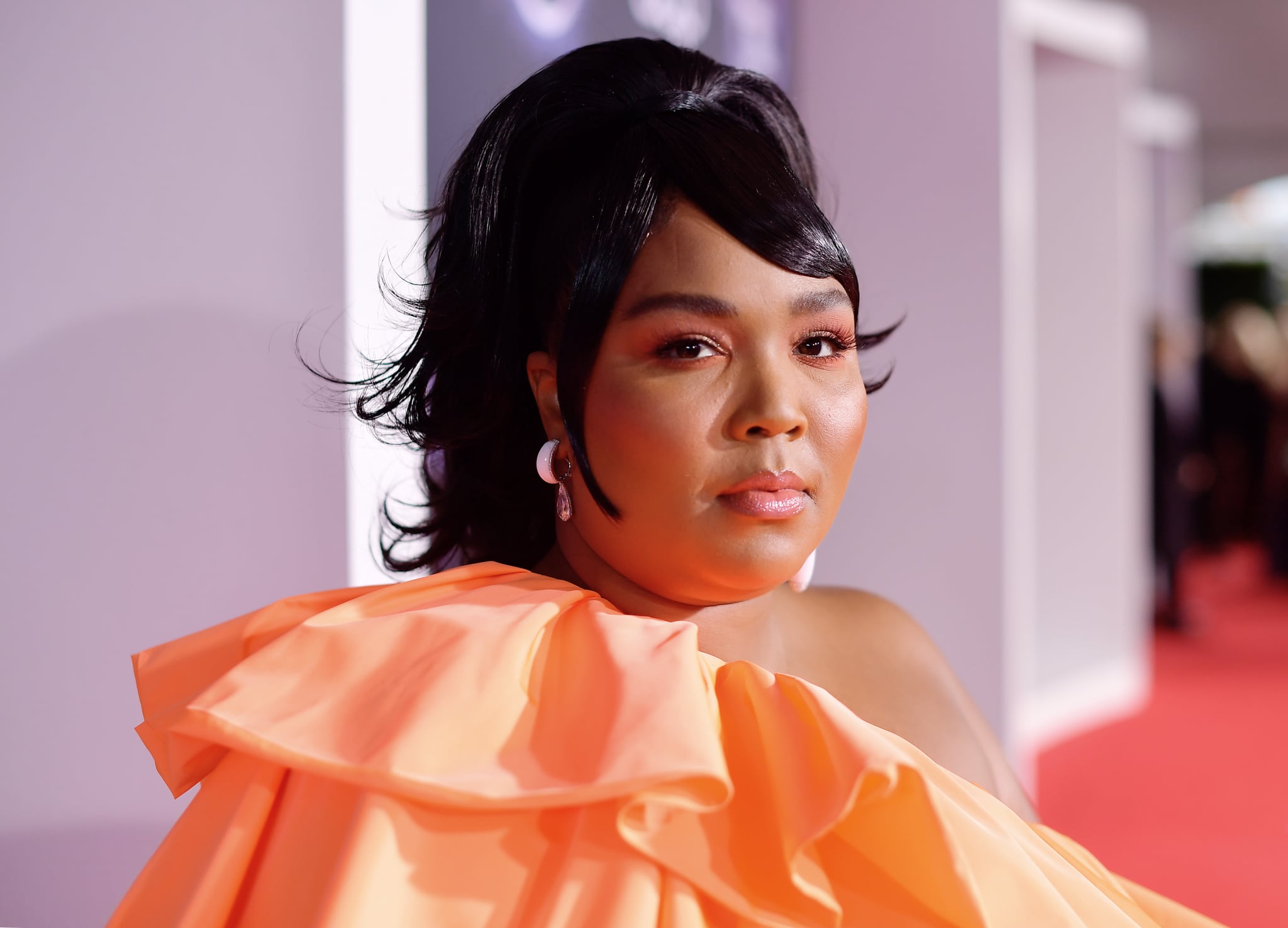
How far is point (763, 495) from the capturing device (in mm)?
1016

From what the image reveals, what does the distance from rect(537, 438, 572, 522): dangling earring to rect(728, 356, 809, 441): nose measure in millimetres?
182

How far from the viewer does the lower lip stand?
1.01m

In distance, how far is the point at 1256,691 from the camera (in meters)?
4.51

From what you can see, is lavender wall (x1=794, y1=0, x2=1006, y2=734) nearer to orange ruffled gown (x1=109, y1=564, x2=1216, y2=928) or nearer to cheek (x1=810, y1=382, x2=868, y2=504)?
cheek (x1=810, y1=382, x2=868, y2=504)

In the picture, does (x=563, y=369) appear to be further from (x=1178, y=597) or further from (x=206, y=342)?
(x=1178, y=597)

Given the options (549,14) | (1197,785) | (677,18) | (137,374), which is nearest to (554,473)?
(137,374)

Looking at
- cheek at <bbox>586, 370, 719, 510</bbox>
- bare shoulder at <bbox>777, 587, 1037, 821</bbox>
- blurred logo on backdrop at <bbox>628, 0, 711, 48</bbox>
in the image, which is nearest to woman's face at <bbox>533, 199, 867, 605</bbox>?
cheek at <bbox>586, 370, 719, 510</bbox>

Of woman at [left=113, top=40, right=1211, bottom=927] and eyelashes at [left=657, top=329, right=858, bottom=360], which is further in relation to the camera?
eyelashes at [left=657, top=329, right=858, bottom=360]

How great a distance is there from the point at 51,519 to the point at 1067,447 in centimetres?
377

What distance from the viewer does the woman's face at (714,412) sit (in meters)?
1.01

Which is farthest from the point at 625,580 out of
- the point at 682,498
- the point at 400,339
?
the point at 400,339

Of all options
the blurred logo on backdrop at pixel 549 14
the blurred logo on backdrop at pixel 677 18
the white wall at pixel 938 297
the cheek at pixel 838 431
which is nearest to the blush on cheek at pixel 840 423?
the cheek at pixel 838 431

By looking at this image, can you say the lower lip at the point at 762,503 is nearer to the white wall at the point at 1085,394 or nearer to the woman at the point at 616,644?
the woman at the point at 616,644

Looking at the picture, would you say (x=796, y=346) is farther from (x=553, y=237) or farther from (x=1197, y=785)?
(x=1197, y=785)
